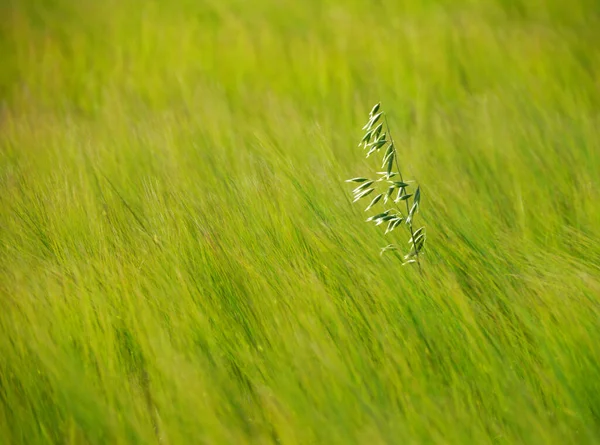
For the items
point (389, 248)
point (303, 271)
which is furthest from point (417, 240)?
point (303, 271)

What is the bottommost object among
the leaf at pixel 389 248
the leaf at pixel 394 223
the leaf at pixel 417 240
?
the leaf at pixel 417 240

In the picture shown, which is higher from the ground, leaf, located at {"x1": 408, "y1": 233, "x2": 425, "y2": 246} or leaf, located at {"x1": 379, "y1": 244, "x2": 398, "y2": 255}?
leaf, located at {"x1": 379, "y1": 244, "x2": 398, "y2": 255}

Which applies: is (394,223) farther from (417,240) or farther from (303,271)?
(303,271)

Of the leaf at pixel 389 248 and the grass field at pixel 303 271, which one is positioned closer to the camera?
the grass field at pixel 303 271

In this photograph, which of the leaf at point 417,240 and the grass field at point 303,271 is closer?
the grass field at point 303,271

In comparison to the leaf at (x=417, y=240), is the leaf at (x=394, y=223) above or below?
above

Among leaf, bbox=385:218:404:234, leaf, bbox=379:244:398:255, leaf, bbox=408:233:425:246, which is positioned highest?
leaf, bbox=385:218:404:234

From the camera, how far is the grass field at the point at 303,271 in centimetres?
98

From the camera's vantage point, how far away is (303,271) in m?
1.19

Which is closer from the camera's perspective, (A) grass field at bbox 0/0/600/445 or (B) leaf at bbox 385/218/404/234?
(A) grass field at bbox 0/0/600/445

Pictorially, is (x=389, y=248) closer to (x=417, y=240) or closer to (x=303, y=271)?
(x=417, y=240)

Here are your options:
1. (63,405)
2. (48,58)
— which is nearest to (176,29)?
(48,58)

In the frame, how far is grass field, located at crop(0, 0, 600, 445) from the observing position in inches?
38.4

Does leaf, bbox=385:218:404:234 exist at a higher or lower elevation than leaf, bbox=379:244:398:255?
higher
